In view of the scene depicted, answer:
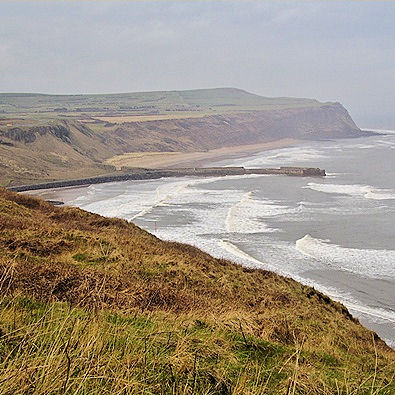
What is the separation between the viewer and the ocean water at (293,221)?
26.1 metres

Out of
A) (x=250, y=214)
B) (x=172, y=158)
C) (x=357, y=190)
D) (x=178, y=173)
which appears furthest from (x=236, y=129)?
(x=250, y=214)

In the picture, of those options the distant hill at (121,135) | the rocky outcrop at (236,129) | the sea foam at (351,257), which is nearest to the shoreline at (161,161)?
the distant hill at (121,135)

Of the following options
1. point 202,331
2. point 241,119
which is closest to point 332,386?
point 202,331

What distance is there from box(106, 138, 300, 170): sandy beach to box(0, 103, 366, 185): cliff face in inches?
146

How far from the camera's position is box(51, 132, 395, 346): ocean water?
2609 cm

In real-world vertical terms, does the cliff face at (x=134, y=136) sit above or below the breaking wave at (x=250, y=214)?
above

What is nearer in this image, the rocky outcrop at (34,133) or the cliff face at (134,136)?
the cliff face at (134,136)

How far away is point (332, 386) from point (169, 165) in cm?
8803

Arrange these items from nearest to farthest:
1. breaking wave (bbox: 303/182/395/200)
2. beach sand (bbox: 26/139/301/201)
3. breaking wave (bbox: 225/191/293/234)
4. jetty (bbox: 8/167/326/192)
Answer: breaking wave (bbox: 225/191/293/234) < breaking wave (bbox: 303/182/395/200) < beach sand (bbox: 26/139/301/201) < jetty (bbox: 8/167/326/192)

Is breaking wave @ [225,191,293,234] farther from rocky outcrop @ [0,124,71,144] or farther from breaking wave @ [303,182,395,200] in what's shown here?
rocky outcrop @ [0,124,71,144]

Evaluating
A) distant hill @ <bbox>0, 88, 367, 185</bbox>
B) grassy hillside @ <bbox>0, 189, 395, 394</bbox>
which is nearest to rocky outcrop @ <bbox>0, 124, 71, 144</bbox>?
distant hill @ <bbox>0, 88, 367, 185</bbox>

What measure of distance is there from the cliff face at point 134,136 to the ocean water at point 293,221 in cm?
1464

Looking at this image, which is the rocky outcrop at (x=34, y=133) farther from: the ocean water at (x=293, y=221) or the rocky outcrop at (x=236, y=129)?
the ocean water at (x=293, y=221)

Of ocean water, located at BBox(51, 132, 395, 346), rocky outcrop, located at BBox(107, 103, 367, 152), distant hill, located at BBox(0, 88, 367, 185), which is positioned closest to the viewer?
ocean water, located at BBox(51, 132, 395, 346)
